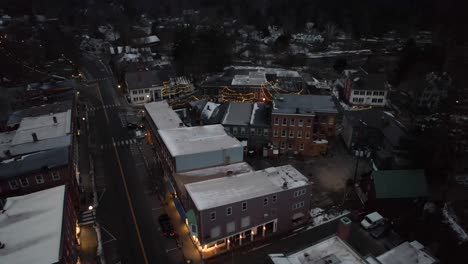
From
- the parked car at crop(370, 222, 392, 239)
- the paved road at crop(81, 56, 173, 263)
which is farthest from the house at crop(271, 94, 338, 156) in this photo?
the paved road at crop(81, 56, 173, 263)

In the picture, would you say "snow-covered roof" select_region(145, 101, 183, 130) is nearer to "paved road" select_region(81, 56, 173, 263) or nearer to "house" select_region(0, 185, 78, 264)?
"paved road" select_region(81, 56, 173, 263)

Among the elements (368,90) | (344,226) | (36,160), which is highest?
(36,160)

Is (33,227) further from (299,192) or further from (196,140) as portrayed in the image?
(299,192)

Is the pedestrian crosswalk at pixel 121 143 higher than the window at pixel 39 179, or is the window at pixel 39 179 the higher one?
the window at pixel 39 179

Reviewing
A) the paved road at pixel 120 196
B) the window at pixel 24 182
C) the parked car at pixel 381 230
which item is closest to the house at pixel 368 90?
the parked car at pixel 381 230

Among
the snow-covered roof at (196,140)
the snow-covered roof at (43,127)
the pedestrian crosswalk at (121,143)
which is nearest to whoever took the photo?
the snow-covered roof at (196,140)

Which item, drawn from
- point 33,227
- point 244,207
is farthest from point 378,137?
point 33,227

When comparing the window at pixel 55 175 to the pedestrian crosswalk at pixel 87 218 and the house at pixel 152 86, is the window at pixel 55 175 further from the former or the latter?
the house at pixel 152 86

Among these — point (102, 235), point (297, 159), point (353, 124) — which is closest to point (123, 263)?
point (102, 235)
